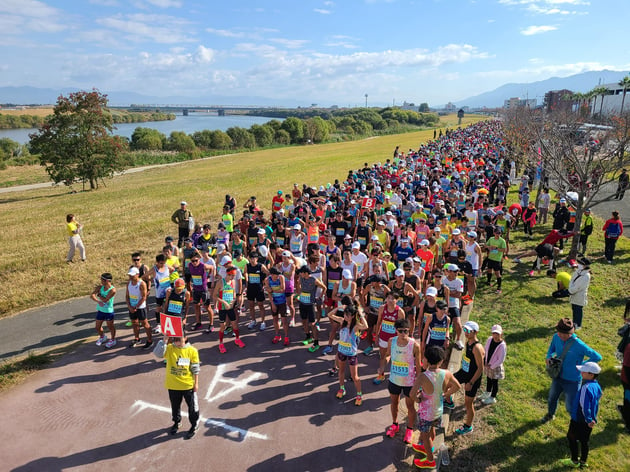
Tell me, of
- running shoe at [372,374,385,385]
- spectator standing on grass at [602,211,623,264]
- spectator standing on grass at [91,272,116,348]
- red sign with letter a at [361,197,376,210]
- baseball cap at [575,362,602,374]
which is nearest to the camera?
baseball cap at [575,362,602,374]

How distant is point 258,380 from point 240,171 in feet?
118

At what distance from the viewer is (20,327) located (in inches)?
388

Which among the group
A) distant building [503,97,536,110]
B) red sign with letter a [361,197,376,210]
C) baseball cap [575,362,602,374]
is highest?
distant building [503,97,536,110]

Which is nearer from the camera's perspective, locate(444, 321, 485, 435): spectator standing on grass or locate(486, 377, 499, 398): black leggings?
locate(444, 321, 485, 435): spectator standing on grass

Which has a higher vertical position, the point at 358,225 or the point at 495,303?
the point at 358,225

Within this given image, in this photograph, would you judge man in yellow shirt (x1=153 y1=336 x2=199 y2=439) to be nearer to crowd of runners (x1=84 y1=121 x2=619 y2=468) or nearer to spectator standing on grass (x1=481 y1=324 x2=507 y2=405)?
crowd of runners (x1=84 y1=121 x2=619 y2=468)

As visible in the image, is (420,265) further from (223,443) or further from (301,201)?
(301,201)

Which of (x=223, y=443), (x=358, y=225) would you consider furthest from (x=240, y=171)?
(x=223, y=443)

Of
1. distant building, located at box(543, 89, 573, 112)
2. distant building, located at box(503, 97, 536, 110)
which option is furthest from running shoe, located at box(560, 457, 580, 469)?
distant building, located at box(503, 97, 536, 110)

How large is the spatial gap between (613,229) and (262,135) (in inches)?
2835

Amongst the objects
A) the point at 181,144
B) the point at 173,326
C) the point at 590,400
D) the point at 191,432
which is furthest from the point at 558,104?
the point at 181,144

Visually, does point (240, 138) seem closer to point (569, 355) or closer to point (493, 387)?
point (493, 387)

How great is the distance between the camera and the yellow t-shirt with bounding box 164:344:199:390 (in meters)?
5.72

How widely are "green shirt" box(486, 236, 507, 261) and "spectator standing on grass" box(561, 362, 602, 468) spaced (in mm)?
5516
